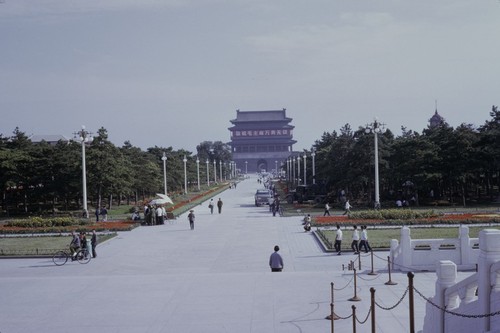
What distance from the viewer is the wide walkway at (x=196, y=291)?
36.9ft

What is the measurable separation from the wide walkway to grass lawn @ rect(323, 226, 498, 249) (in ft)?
5.31

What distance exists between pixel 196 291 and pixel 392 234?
40.4 feet

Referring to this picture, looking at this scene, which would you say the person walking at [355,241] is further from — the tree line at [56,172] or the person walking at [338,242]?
the tree line at [56,172]

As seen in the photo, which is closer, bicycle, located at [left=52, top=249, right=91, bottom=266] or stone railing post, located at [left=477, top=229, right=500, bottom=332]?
stone railing post, located at [left=477, top=229, right=500, bottom=332]

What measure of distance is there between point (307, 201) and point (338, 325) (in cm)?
3678

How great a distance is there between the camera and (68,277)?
16625 mm

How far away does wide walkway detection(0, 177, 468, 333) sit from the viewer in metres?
11.2

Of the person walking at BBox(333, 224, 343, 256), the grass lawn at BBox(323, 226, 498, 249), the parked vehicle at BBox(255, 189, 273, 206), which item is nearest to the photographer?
the person walking at BBox(333, 224, 343, 256)

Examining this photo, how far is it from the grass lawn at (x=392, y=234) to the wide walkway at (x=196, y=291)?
1617 mm

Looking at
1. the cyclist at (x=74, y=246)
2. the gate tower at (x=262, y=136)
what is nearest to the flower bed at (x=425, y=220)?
the cyclist at (x=74, y=246)

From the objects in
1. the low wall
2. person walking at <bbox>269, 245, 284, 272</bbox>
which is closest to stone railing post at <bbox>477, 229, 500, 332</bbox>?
person walking at <bbox>269, 245, 284, 272</bbox>

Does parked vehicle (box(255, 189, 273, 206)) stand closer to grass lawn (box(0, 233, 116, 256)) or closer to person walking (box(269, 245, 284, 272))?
grass lawn (box(0, 233, 116, 256))

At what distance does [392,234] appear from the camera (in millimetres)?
24047

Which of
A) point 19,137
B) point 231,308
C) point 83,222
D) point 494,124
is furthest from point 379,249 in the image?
point 19,137
